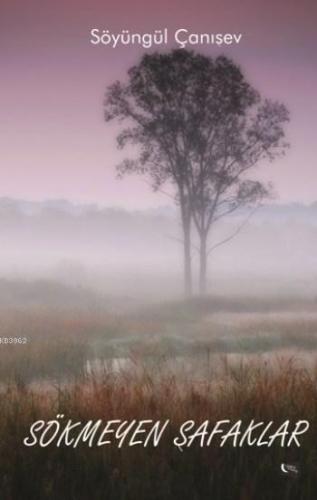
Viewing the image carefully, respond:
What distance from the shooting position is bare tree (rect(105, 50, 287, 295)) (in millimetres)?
6609

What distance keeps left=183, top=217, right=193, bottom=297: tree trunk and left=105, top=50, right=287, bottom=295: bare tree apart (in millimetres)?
11

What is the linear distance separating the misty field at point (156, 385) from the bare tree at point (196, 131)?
76cm

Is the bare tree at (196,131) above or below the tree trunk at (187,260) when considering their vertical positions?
above

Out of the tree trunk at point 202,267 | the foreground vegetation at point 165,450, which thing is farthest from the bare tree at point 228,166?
the foreground vegetation at point 165,450

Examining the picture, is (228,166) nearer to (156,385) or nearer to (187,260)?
(187,260)

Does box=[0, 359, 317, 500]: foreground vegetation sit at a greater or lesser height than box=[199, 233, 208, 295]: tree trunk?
lesser

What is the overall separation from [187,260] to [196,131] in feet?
5.04

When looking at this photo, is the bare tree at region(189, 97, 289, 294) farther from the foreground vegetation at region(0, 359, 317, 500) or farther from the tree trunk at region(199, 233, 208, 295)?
the foreground vegetation at region(0, 359, 317, 500)

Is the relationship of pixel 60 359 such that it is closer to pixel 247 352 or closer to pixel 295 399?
pixel 247 352

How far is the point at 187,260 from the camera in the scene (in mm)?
7195

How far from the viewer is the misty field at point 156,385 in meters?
4.45

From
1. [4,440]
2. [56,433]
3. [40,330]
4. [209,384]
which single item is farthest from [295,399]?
[40,330]

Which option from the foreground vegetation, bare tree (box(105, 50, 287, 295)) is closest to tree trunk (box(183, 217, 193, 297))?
bare tree (box(105, 50, 287, 295))

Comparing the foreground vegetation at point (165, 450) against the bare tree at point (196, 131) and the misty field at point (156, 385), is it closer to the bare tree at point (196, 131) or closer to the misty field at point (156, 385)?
the misty field at point (156, 385)
